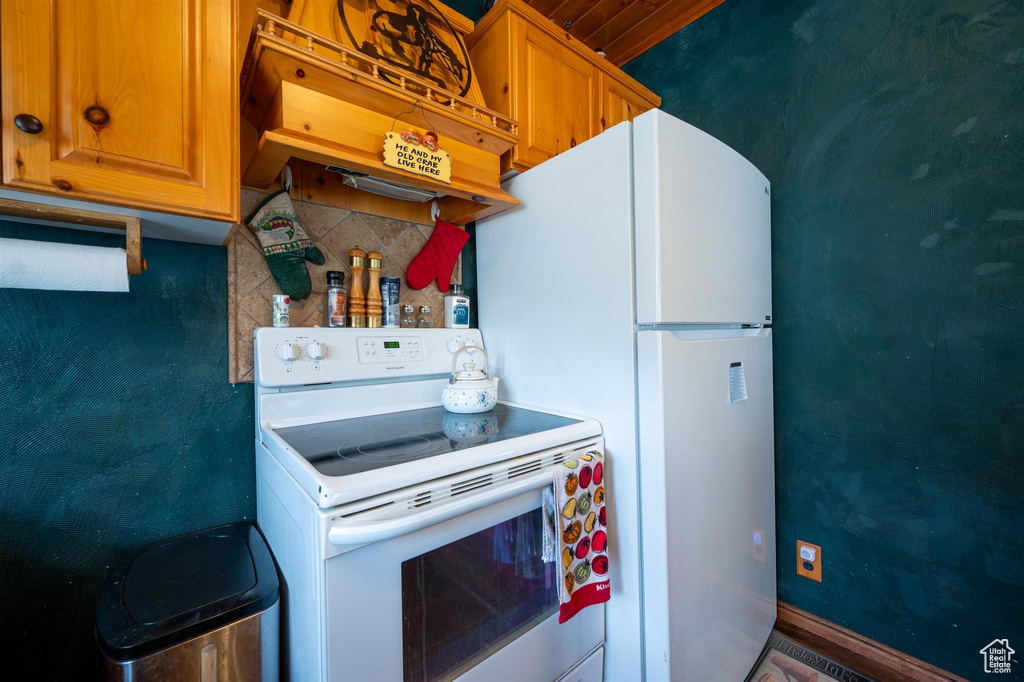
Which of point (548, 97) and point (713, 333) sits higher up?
point (548, 97)

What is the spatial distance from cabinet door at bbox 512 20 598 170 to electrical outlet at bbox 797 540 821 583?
175cm

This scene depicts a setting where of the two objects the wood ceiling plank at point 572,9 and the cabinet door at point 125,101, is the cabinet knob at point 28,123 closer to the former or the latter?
the cabinet door at point 125,101

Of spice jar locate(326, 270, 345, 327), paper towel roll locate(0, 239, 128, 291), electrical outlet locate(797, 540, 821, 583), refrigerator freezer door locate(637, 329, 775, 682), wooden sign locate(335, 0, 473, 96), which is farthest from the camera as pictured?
electrical outlet locate(797, 540, 821, 583)

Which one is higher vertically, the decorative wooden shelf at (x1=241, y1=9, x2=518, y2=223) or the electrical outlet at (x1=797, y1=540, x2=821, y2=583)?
the decorative wooden shelf at (x1=241, y1=9, x2=518, y2=223)

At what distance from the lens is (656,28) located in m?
1.90

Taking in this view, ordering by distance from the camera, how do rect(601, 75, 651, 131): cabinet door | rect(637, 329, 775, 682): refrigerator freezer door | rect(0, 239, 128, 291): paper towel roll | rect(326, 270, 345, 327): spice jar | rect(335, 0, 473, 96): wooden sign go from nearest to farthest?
rect(0, 239, 128, 291): paper towel roll → rect(637, 329, 775, 682): refrigerator freezer door → rect(335, 0, 473, 96): wooden sign → rect(326, 270, 345, 327): spice jar → rect(601, 75, 651, 131): cabinet door

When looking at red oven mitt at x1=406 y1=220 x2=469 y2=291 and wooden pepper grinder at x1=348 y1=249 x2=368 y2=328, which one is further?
red oven mitt at x1=406 y1=220 x2=469 y2=291

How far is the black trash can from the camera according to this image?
0.69 metres

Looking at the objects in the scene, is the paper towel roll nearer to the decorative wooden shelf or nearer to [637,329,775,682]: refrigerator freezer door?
the decorative wooden shelf

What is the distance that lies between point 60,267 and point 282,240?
1.54 ft

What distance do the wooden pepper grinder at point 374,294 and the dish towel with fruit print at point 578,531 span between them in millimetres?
793

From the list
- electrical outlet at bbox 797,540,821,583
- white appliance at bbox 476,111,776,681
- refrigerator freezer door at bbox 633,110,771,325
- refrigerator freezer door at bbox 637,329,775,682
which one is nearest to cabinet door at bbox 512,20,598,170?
white appliance at bbox 476,111,776,681

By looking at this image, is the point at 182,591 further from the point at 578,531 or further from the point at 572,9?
the point at 572,9
